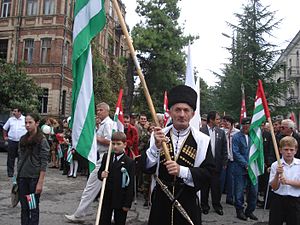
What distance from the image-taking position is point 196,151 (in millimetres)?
3340

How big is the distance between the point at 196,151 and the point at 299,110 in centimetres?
2491

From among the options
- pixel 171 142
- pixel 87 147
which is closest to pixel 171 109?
pixel 171 142

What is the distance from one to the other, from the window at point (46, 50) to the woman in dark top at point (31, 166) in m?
26.9

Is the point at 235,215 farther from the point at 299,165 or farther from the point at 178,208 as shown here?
the point at 178,208

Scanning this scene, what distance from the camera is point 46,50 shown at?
30719 mm

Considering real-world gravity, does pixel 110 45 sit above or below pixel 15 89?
above

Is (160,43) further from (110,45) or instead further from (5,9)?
(5,9)

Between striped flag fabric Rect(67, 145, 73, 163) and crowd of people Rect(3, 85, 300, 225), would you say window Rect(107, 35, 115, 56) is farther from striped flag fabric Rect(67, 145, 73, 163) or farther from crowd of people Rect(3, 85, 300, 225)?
crowd of people Rect(3, 85, 300, 225)

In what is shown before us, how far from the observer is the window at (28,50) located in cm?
3119

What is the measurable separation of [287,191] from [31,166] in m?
3.59

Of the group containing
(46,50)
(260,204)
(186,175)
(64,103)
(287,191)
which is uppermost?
(46,50)

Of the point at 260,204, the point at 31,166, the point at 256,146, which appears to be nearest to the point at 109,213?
the point at 31,166

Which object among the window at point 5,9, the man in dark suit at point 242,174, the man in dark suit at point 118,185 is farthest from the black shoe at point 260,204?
Result: the window at point 5,9

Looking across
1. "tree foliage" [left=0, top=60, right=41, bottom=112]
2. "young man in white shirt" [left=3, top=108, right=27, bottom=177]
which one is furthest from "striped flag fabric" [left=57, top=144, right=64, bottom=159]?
"tree foliage" [left=0, top=60, right=41, bottom=112]
